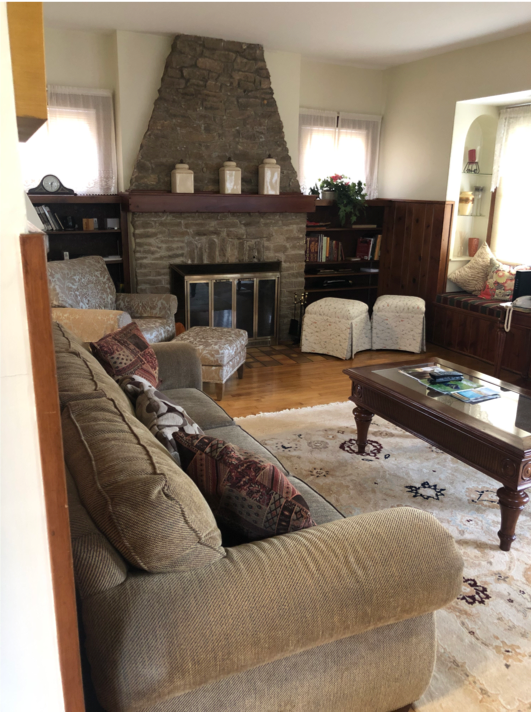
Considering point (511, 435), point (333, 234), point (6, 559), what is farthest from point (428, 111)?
point (6, 559)

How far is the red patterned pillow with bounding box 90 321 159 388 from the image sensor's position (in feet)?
7.80

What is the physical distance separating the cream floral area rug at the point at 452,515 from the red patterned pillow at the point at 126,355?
3.12 feet

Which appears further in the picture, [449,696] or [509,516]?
[509,516]

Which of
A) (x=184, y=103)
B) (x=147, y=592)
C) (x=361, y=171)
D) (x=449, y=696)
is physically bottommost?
(x=449, y=696)

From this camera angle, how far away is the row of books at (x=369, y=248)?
6211mm

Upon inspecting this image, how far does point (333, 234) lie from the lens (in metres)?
6.26

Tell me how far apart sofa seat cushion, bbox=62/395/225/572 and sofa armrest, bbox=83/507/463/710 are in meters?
0.04

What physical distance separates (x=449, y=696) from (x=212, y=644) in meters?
0.94

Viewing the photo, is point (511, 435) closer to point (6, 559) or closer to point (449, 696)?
point (449, 696)

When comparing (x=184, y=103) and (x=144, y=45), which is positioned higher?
(x=144, y=45)

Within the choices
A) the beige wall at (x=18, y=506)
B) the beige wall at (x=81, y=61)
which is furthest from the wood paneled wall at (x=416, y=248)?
the beige wall at (x=18, y=506)

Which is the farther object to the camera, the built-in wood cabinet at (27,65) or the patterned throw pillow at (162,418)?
the patterned throw pillow at (162,418)

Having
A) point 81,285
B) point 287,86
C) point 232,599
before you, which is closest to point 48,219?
point 81,285

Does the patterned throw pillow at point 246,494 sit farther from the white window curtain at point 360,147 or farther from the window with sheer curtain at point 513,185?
the white window curtain at point 360,147
